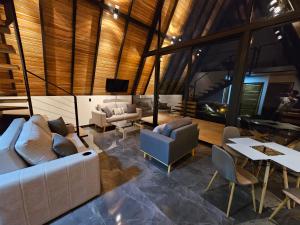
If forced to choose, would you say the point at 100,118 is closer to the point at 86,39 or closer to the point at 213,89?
the point at 86,39

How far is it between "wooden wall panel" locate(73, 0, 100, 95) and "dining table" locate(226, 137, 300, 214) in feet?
14.0

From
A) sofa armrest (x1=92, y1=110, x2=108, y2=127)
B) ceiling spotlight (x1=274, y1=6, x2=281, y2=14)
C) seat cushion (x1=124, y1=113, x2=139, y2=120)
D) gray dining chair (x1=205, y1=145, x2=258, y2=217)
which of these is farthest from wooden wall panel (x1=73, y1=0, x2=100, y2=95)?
gray dining chair (x1=205, y1=145, x2=258, y2=217)

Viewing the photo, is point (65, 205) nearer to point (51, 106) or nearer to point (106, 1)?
point (51, 106)

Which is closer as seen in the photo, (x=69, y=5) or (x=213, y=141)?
(x=69, y=5)

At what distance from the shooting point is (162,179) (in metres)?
2.32

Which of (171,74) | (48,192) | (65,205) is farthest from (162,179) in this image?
(171,74)

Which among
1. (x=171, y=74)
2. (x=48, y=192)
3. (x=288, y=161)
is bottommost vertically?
(x=48, y=192)

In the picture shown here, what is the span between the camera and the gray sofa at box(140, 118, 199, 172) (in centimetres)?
242

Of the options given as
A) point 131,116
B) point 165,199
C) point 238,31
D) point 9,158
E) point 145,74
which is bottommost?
point 165,199

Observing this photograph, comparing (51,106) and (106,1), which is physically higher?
(106,1)

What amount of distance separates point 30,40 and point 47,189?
136 inches

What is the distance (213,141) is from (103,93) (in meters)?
4.09

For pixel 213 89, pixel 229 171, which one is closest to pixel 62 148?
pixel 229 171

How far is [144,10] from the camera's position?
4.31 m
